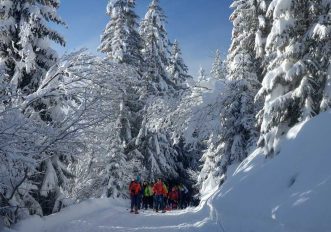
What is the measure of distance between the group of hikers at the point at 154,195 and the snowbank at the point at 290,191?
24.8ft

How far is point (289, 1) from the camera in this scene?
14.6m

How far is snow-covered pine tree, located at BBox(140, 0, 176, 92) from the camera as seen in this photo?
110 ft

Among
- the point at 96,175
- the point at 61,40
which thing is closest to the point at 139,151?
the point at 96,175

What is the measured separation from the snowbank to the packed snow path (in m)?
0.99

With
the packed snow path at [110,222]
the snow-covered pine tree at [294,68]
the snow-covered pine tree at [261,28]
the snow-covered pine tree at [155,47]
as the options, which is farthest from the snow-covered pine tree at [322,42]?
the snow-covered pine tree at [155,47]

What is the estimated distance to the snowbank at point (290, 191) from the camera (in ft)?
26.2

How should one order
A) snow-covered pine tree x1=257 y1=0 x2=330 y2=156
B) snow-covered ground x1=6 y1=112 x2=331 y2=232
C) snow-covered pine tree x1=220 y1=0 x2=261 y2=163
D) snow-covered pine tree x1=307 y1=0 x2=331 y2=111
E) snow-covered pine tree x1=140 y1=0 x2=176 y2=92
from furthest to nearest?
snow-covered pine tree x1=140 y1=0 x2=176 y2=92 < snow-covered pine tree x1=220 y1=0 x2=261 y2=163 < snow-covered pine tree x1=257 y1=0 x2=330 y2=156 < snow-covered pine tree x1=307 y1=0 x2=331 y2=111 < snow-covered ground x1=6 y1=112 x2=331 y2=232

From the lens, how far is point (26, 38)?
15453 mm

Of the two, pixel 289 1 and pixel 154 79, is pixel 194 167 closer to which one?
pixel 154 79

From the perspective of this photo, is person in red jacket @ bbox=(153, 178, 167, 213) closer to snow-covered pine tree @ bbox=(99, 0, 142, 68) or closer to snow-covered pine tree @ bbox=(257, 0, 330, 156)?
snow-covered pine tree @ bbox=(257, 0, 330, 156)

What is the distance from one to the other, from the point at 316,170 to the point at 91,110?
21.3ft

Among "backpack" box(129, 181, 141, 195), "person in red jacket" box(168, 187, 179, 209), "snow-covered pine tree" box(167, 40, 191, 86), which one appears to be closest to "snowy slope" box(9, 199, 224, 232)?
"backpack" box(129, 181, 141, 195)

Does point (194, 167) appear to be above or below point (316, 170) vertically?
above

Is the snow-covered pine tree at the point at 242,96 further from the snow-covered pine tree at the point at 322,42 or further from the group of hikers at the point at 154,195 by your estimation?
the snow-covered pine tree at the point at 322,42
